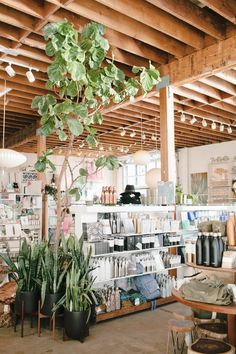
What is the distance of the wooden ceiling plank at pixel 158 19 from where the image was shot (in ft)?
14.0

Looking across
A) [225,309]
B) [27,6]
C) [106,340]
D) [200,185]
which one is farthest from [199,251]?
[200,185]

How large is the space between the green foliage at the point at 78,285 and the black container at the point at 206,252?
4.71 ft

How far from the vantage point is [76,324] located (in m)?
3.93

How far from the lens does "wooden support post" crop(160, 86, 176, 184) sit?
19.5ft

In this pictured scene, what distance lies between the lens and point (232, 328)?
10.3 ft

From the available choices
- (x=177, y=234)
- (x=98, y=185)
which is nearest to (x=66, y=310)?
(x=177, y=234)

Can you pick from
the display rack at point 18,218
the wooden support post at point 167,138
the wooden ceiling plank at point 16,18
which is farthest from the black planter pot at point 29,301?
the wooden ceiling plank at point 16,18

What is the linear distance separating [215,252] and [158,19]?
3.15 m

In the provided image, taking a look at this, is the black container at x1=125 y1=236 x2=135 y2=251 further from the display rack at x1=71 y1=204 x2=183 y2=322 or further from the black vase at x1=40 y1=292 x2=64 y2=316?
the black vase at x1=40 y1=292 x2=64 y2=316

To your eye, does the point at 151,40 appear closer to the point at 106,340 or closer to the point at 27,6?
the point at 27,6

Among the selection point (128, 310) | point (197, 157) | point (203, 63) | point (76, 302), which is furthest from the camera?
point (197, 157)

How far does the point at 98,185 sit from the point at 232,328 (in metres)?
12.6

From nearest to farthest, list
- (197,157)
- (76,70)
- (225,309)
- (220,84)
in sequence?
Result: (225,309) → (76,70) → (220,84) → (197,157)

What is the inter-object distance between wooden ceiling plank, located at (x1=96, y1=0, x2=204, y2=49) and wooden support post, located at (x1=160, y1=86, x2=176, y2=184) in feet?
3.36
